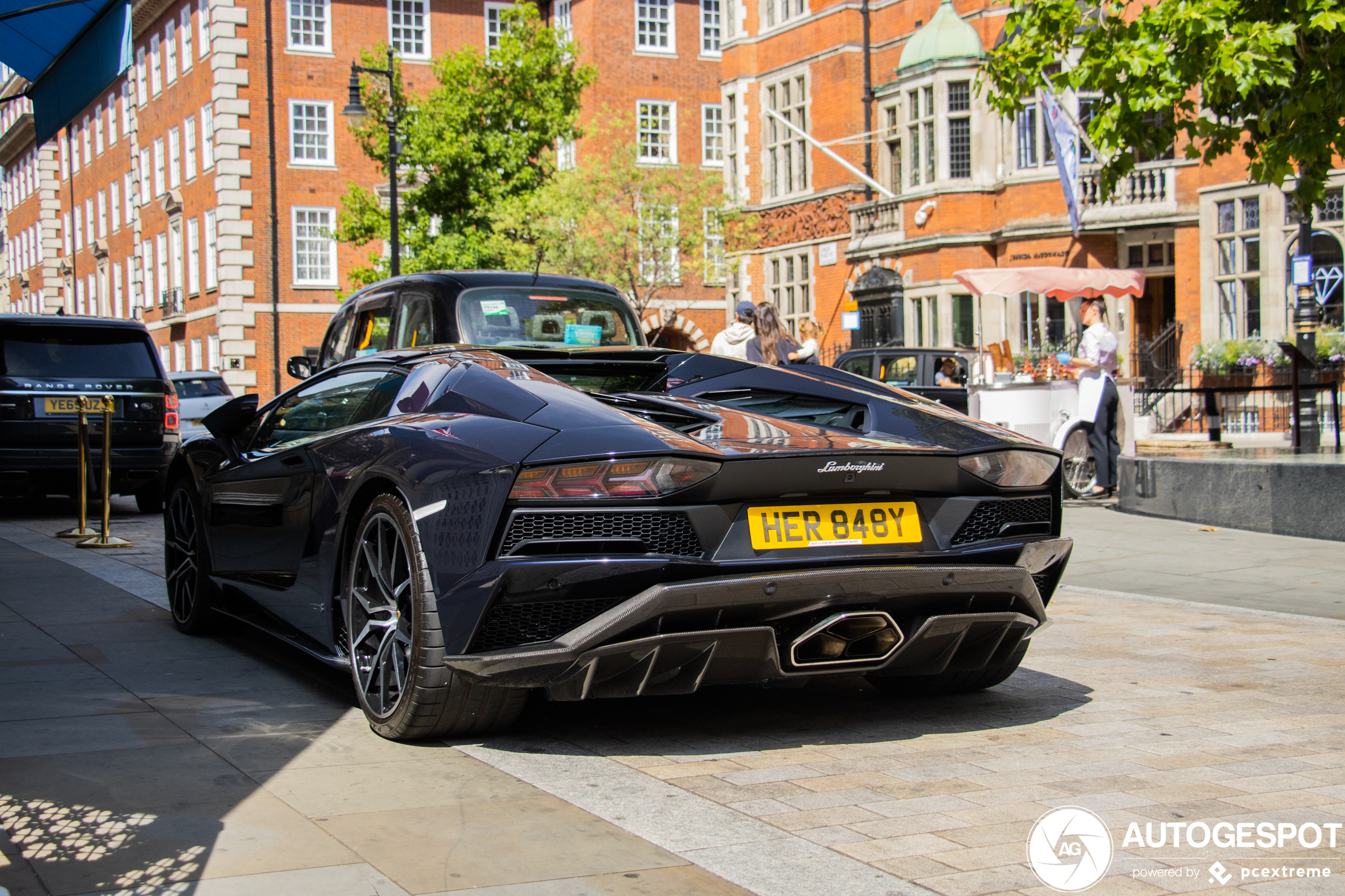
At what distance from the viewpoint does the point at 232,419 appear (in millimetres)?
6441

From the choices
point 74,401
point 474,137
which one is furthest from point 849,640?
point 474,137

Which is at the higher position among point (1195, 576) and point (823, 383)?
point (823, 383)

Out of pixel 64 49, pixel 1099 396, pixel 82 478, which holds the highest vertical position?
pixel 64 49

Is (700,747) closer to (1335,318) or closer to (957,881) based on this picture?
(957,881)

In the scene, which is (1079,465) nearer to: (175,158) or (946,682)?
A: (946,682)

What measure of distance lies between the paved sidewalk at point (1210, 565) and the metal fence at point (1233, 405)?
8474 millimetres

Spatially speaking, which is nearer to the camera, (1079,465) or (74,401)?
(74,401)

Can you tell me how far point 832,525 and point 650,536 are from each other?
1.87 ft

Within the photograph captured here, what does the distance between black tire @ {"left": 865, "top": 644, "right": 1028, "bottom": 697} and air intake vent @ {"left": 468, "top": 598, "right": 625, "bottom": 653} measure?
1.64m

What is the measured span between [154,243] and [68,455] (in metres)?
43.6

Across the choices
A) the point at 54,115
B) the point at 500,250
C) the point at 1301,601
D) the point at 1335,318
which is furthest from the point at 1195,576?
the point at 500,250

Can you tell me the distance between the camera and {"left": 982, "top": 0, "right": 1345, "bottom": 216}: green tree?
966 centimetres

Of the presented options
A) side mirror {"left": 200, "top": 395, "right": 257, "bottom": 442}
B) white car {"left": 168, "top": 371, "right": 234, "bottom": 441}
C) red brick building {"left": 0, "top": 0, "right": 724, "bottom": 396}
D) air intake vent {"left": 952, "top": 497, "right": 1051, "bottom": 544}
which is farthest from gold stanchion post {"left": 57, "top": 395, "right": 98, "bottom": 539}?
red brick building {"left": 0, "top": 0, "right": 724, "bottom": 396}

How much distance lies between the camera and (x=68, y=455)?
12852mm
